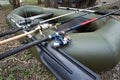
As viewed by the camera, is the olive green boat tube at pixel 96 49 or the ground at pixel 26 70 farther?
the ground at pixel 26 70

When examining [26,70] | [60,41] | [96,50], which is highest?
[60,41]

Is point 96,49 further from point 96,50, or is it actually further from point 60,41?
point 60,41

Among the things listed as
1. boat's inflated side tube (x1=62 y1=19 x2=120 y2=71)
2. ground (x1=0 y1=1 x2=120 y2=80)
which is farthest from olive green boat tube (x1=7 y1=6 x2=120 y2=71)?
ground (x1=0 y1=1 x2=120 y2=80)

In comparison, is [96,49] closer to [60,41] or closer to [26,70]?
[60,41]

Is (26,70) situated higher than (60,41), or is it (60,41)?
(60,41)

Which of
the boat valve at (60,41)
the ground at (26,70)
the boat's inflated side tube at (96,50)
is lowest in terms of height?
the ground at (26,70)

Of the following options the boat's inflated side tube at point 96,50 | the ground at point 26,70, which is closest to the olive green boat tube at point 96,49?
the boat's inflated side tube at point 96,50

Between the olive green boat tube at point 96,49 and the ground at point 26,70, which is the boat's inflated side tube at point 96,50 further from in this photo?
the ground at point 26,70

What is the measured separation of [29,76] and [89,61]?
1.10 meters

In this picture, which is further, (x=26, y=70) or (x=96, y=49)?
(x=26, y=70)

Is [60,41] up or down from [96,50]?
up

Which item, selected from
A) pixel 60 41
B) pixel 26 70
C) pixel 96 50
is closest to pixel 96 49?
pixel 96 50

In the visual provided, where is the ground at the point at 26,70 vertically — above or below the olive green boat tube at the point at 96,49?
below

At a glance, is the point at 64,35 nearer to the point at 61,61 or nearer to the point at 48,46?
the point at 48,46
